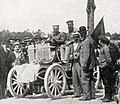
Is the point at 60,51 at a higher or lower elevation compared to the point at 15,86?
higher

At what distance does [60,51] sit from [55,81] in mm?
169

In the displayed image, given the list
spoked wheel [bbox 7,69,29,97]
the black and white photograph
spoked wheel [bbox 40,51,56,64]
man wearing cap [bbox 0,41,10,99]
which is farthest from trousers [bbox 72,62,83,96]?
man wearing cap [bbox 0,41,10,99]

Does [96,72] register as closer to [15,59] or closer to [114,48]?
[114,48]

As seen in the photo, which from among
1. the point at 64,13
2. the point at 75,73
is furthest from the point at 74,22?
the point at 75,73

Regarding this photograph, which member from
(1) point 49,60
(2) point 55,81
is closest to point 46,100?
(2) point 55,81

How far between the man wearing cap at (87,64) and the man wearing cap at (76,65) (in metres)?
0.03

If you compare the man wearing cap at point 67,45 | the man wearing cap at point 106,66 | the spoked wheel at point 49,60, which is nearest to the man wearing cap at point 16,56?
the spoked wheel at point 49,60

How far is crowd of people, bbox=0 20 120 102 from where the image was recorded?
3.04m

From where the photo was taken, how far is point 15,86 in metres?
3.22

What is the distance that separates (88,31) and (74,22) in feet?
0.32

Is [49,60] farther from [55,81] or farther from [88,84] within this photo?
[88,84]

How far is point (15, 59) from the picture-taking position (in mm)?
3184

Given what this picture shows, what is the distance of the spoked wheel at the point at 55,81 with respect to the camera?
3088mm

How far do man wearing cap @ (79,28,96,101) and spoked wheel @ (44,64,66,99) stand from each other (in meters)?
0.12
